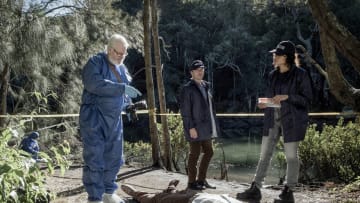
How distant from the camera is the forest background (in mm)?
8047

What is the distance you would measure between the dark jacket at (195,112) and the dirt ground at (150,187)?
658 mm

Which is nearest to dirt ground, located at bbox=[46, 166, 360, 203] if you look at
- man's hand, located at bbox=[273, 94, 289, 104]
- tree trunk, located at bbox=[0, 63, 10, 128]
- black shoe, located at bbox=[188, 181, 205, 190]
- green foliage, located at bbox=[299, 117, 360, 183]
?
black shoe, located at bbox=[188, 181, 205, 190]

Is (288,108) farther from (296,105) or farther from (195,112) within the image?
(195,112)

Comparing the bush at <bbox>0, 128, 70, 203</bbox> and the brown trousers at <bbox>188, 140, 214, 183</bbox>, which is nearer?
the bush at <bbox>0, 128, 70, 203</bbox>

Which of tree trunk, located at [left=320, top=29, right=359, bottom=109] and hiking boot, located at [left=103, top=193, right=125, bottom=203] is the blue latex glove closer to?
hiking boot, located at [left=103, top=193, right=125, bottom=203]

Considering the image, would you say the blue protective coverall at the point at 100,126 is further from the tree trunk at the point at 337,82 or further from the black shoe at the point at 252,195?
the tree trunk at the point at 337,82

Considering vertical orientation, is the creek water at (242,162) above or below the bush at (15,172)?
below

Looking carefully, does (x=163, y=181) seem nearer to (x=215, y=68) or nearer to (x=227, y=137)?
(x=227, y=137)

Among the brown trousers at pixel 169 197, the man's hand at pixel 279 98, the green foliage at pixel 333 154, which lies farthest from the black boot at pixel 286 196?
the green foliage at pixel 333 154

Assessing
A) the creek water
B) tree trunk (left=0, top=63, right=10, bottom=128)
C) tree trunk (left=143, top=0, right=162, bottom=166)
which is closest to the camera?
tree trunk (left=143, top=0, right=162, bottom=166)

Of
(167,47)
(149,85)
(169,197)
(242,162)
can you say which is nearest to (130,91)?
(169,197)

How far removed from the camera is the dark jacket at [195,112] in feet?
16.8

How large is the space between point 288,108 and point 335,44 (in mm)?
A: 1390

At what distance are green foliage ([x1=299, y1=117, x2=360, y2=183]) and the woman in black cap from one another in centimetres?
281
